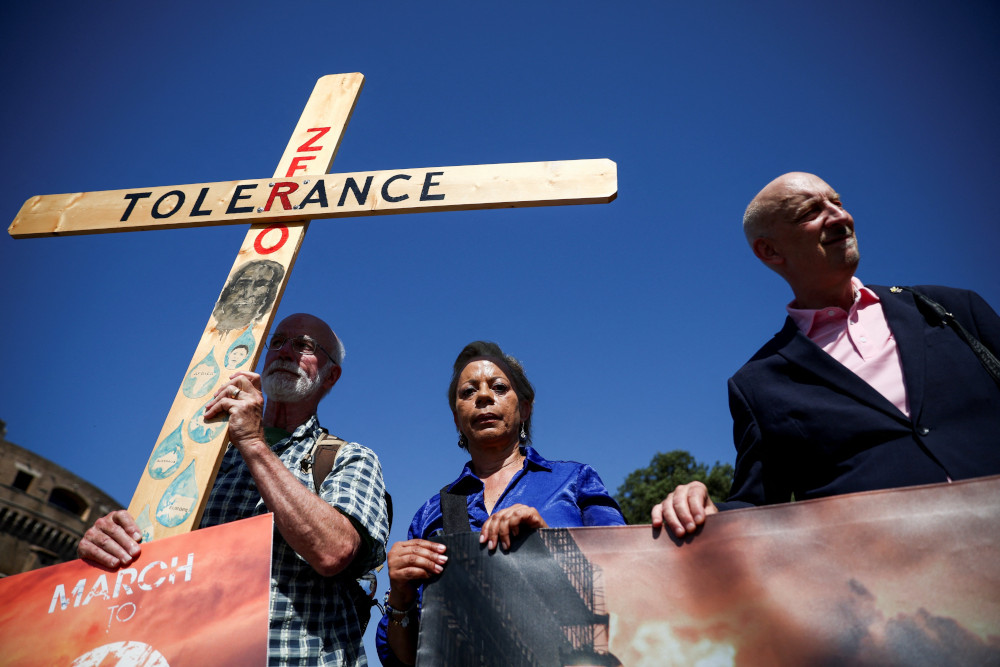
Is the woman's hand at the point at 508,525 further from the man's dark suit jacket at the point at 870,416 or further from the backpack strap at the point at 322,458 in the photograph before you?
the backpack strap at the point at 322,458

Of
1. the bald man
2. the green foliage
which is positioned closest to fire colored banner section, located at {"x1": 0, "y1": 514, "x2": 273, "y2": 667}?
the bald man

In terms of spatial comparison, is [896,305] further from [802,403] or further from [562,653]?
[562,653]

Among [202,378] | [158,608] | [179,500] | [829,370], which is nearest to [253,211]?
[202,378]

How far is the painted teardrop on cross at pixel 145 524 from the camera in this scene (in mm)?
2227

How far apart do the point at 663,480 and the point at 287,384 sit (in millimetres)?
20470

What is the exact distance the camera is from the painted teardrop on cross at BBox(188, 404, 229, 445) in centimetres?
239

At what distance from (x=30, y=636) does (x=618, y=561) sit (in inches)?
70.8

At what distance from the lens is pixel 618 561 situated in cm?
182

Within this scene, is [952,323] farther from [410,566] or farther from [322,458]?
[322,458]

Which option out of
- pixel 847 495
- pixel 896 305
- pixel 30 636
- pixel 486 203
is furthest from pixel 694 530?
pixel 30 636

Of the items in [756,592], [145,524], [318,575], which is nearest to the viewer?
[756,592]

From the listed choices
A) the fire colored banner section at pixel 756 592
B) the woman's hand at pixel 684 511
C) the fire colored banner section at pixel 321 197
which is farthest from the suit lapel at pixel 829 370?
→ the fire colored banner section at pixel 321 197

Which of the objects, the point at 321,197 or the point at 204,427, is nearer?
the point at 204,427

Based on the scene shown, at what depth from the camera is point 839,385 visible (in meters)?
2.12
